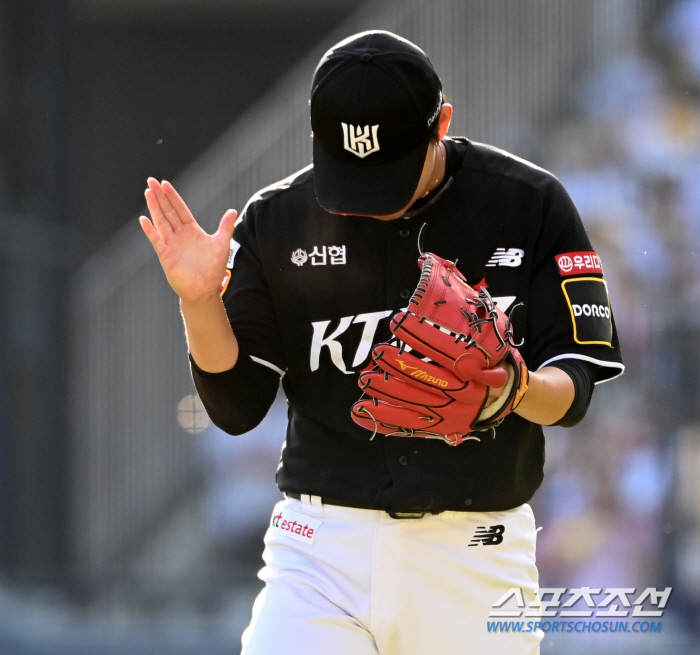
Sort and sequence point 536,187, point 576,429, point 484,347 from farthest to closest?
point 576,429 < point 536,187 < point 484,347

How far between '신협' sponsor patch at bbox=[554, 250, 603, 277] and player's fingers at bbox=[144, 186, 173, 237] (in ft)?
2.73

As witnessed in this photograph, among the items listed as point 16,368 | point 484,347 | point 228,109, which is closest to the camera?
point 484,347

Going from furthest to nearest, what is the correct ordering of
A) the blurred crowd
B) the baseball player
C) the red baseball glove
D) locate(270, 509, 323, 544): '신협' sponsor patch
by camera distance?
1. the blurred crowd
2. locate(270, 509, 323, 544): '신협' sponsor patch
3. the baseball player
4. the red baseball glove

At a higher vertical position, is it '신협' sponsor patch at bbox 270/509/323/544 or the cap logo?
the cap logo

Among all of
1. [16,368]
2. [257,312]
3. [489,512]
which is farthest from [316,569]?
[16,368]

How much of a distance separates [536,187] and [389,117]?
0.38m

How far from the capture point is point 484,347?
1.87 m

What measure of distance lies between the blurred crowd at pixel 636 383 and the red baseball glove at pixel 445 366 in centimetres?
361

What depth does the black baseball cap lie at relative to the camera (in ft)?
6.79

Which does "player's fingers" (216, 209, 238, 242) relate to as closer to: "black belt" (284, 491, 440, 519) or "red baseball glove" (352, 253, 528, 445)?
"red baseball glove" (352, 253, 528, 445)

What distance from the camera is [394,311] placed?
2184 millimetres

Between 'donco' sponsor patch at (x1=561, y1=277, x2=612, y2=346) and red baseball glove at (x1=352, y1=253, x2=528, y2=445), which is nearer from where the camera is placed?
red baseball glove at (x1=352, y1=253, x2=528, y2=445)

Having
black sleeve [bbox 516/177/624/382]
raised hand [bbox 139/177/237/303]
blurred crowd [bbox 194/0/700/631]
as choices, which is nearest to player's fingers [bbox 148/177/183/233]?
raised hand [bbox 139/177/237/303]

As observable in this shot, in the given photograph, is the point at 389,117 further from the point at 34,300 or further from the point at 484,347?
the point at 34,300
